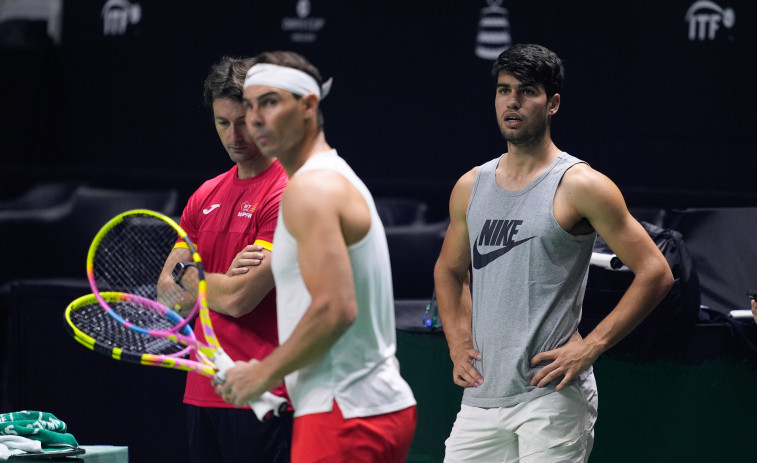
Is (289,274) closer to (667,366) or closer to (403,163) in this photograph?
(667,366)

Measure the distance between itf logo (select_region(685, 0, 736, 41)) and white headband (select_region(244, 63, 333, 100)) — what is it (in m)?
3.89

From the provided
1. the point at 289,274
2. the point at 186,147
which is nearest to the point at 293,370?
the point at 289,274

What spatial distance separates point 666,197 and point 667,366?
84.7 inches

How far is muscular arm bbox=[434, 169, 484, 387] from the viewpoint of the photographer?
11.6ft

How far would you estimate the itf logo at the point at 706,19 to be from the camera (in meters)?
6.05

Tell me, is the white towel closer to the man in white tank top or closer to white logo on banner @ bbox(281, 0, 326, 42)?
the man in white tank top

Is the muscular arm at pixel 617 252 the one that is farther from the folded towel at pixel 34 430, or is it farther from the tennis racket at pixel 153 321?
the folded towel at pixel 34 430

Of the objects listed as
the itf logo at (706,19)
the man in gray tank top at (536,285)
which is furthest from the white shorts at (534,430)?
the itf logo at (706,19)

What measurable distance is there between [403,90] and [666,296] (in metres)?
3.31

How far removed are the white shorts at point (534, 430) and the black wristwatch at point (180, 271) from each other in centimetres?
91

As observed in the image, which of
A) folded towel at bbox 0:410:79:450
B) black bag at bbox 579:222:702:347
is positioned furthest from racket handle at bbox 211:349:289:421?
black bag at bbox 579:222:702:347

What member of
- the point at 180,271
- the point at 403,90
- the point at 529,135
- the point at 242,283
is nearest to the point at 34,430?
the point at 180,271

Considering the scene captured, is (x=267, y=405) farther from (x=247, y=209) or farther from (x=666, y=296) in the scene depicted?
(x=666, y=296)

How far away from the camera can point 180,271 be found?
329 centimetres
